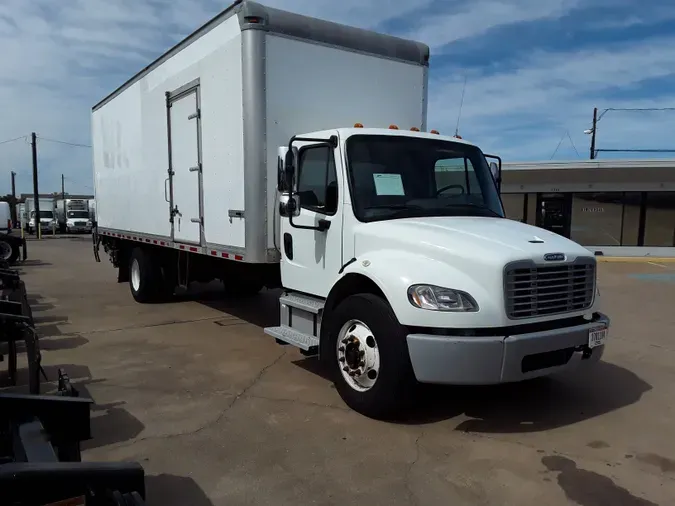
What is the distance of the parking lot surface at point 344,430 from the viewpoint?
3561 millimetres

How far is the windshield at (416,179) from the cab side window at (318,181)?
0.23m

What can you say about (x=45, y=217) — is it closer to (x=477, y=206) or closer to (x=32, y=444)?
(x=477, y=206)

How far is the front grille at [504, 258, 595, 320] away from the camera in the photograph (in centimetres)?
411

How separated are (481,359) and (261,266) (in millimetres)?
3626

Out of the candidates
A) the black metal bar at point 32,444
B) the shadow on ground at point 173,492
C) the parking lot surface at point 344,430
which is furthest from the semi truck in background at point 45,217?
the black metal bar at point 32,444

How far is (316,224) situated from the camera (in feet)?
17.5

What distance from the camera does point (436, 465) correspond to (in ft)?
12.7

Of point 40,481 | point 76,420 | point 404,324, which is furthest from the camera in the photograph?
point 404,324

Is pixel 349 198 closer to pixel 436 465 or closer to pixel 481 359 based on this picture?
pixel 481 359

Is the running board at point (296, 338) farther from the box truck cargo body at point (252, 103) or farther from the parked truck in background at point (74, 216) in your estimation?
the parked truck in background at point (74, 216)

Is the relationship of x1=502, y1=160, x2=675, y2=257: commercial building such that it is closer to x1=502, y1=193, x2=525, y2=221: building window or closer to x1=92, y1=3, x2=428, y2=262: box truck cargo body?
x1=502, y1=193, x2=525, y2=221: building window

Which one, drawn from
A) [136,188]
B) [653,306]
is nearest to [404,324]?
[136,188]

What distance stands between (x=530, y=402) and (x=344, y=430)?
Result: 1875 mm

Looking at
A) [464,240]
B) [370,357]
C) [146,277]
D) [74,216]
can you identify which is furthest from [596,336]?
[74,216]
